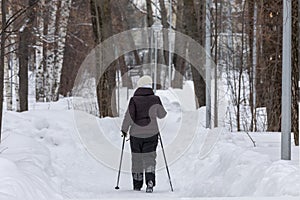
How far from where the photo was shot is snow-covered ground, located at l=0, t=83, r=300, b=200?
720 cm

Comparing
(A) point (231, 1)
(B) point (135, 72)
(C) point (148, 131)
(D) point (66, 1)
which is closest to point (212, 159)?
(C) point (148, 131)

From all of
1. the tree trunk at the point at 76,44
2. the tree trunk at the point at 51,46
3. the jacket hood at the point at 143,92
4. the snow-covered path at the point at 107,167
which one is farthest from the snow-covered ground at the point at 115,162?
the tree trunk at the point at 76,44

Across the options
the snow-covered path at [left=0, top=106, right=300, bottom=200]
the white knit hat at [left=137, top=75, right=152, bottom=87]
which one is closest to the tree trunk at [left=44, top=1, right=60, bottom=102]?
the snow-covered path at [left=0, top=106, right=300, bottom=200]

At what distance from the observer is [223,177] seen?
9.37 m

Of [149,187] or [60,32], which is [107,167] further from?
[60,32]

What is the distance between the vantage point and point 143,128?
10.5 m

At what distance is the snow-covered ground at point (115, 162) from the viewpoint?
283 inches

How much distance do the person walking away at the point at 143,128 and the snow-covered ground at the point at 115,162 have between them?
37 centimetres

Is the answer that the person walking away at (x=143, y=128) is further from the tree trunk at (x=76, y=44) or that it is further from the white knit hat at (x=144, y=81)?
the tree trunk at (x=76, y=44)

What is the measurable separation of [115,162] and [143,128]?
2.91 metres

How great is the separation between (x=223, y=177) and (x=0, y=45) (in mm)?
3834

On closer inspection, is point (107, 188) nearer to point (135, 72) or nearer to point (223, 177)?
point (223, 177)

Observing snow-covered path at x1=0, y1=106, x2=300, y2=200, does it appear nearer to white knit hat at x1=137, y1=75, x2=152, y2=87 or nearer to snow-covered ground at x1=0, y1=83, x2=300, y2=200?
snow-covered ground at x1=0, y1=83, x2=300, y2=200

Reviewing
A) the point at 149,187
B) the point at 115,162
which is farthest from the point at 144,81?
the point at 115,162
